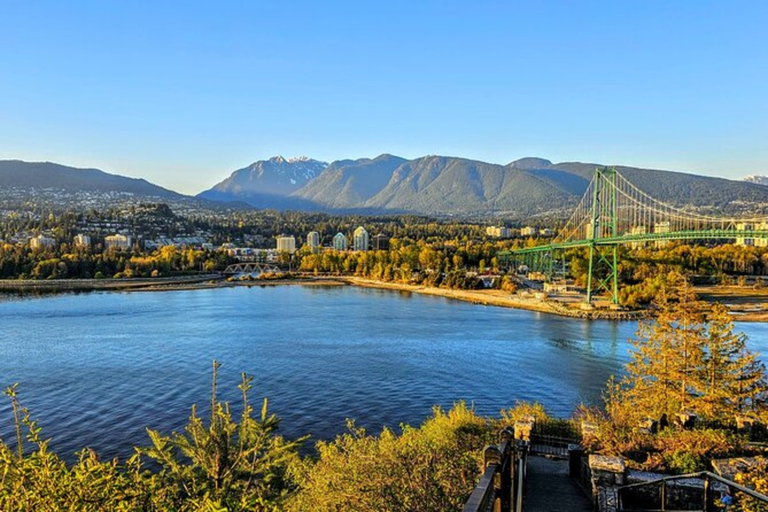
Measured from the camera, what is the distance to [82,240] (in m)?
64.3

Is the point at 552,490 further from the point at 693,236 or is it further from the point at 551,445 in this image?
the point at 693,236

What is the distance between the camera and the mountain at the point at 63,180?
501 feet

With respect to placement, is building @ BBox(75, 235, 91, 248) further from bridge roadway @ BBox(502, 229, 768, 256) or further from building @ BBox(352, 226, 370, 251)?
bridge roadway @ BBox(502, 229, 768, 256)

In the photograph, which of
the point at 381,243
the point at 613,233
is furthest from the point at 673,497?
the point at 381,243

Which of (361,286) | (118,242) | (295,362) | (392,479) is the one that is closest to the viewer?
(392,479)

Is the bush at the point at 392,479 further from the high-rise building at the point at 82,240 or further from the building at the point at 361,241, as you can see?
the building at the point at 361,241

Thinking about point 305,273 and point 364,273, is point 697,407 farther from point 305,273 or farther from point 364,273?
point 305,273

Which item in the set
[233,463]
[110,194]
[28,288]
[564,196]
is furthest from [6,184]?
[233,463]

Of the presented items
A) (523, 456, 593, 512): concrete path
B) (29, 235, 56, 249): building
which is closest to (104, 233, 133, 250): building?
(29, 235, 56, 249): building

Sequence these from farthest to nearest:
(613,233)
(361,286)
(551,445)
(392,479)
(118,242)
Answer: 1. (118,242)
2. (361,286)
3. (613,233)
4. (551,445)
5. (392,479)

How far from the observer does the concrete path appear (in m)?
4.94

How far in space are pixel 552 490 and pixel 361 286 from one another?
45208mm

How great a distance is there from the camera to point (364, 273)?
55.8 meters

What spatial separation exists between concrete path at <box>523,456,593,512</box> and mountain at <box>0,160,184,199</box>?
166558 millimetres
